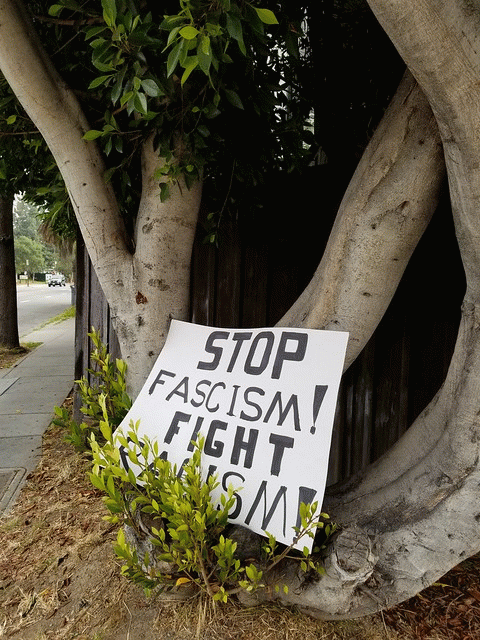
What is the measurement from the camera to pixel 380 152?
5.97 feet

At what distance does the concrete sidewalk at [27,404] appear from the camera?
11.8ft

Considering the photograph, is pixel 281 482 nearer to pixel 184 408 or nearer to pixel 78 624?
pixel 184 408

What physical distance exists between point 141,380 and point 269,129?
140 cm

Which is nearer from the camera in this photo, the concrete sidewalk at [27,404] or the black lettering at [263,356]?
the black lettering at [263,356]

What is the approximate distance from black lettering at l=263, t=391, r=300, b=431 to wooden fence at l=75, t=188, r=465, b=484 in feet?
3.97

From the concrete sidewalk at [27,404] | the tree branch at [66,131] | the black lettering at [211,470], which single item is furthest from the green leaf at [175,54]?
the concrete sidewalk at [27,404]

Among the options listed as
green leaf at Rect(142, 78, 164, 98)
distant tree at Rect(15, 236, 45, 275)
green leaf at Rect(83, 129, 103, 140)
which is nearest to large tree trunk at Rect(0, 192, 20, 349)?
green leaf at Rect(83, 129, 103, 140)

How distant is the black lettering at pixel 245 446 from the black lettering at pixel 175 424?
23cm

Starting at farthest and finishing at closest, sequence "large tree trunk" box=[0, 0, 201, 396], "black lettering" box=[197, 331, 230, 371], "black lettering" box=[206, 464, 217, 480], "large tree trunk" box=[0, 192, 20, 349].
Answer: "large tree trunk" box=[0, 192, 20, 349], "large tree trunk" box=[0, 0, 201, 396], "black lettering" box=[197, 331, 230, 371], "black lettering" box=[206, 464, 217, 480]

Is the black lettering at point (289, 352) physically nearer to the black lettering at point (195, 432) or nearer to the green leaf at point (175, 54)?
the black lettering at point (195, 432)

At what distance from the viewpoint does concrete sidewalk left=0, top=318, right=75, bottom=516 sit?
3594 millimetres

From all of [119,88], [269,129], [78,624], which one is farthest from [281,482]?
[269,129]

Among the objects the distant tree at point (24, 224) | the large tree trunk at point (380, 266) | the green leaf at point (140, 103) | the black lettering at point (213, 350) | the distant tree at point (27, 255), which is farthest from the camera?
the distant tree at point (24, 224)

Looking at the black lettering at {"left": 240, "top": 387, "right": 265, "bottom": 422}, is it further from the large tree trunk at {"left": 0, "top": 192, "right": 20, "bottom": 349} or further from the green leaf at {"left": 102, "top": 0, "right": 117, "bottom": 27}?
the large tree trunk at {"left": 0, "top": 192, "right": 20, "bottom": 349}
